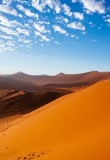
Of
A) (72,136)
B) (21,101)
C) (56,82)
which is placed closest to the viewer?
(72,136)

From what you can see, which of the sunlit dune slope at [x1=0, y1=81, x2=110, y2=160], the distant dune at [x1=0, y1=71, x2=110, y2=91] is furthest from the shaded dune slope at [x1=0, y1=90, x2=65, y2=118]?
the distant dune at [x1=0, y1=71, x2=110, y2=91]

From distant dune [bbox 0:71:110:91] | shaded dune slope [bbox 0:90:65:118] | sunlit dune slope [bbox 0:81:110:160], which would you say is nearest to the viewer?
sunlit dune slope [bbox 0:81:110:160]

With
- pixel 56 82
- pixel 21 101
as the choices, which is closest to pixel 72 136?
pixel 21 101

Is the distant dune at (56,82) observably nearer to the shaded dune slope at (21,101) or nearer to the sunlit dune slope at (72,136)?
the shaded dune slope at (21,101)

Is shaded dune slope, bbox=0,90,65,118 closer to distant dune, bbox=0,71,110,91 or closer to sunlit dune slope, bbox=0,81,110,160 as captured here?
sunlit dune slope, bbox=0,81,110,160

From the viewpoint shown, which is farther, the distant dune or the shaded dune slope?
the distant dune

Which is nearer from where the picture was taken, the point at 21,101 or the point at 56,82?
the point at 21,101

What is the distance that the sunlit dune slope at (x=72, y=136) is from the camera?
6.42 meters

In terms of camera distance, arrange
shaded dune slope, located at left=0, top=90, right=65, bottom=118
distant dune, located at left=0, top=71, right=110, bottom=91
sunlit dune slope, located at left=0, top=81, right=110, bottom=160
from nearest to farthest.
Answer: sunlit dune slope, located at left=0, top=81, right=110, bottom=160, shaded dune slope, located at left=0, top=90, right=65, bottom=118, distant dune, located at left=0, top=71, right=110, bottom=91

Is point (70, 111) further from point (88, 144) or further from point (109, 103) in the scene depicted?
point (88, 144)

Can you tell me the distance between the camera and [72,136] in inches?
327

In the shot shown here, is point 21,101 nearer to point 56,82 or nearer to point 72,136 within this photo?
point 72,136

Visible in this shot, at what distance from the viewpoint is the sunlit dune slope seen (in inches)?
253

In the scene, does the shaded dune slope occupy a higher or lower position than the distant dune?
lower
